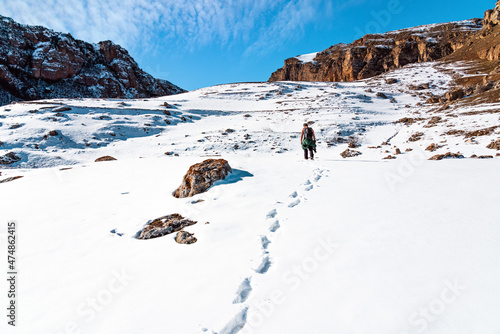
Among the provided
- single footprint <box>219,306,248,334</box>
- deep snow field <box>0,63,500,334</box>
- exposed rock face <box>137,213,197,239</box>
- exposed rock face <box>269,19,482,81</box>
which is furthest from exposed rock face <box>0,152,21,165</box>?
exposed rock face <box>269,19,482,81</box>

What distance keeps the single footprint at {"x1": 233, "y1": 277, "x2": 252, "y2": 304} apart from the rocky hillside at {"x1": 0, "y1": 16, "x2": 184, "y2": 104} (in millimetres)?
98524

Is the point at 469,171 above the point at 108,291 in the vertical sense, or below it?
above

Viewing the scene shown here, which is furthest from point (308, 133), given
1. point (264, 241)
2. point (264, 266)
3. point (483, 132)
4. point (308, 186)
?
Answer: point (483, 132)

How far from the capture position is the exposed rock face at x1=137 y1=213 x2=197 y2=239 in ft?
15.1

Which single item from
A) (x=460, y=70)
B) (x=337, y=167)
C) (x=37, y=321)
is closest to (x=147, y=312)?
(x=37, y=321)

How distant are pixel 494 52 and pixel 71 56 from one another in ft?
402

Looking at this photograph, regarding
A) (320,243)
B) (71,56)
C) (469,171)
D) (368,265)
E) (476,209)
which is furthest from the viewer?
(71,56)

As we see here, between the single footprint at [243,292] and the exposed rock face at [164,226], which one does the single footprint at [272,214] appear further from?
the single footprint at [243,292]

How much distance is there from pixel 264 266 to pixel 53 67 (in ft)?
345

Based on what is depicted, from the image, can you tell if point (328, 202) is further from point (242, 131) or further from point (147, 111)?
point (147, 111)

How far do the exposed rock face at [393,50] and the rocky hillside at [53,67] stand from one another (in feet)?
288

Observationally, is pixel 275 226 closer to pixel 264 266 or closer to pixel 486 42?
pixel 264 266

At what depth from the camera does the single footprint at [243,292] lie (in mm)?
2654

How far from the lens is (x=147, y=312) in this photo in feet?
8.30
